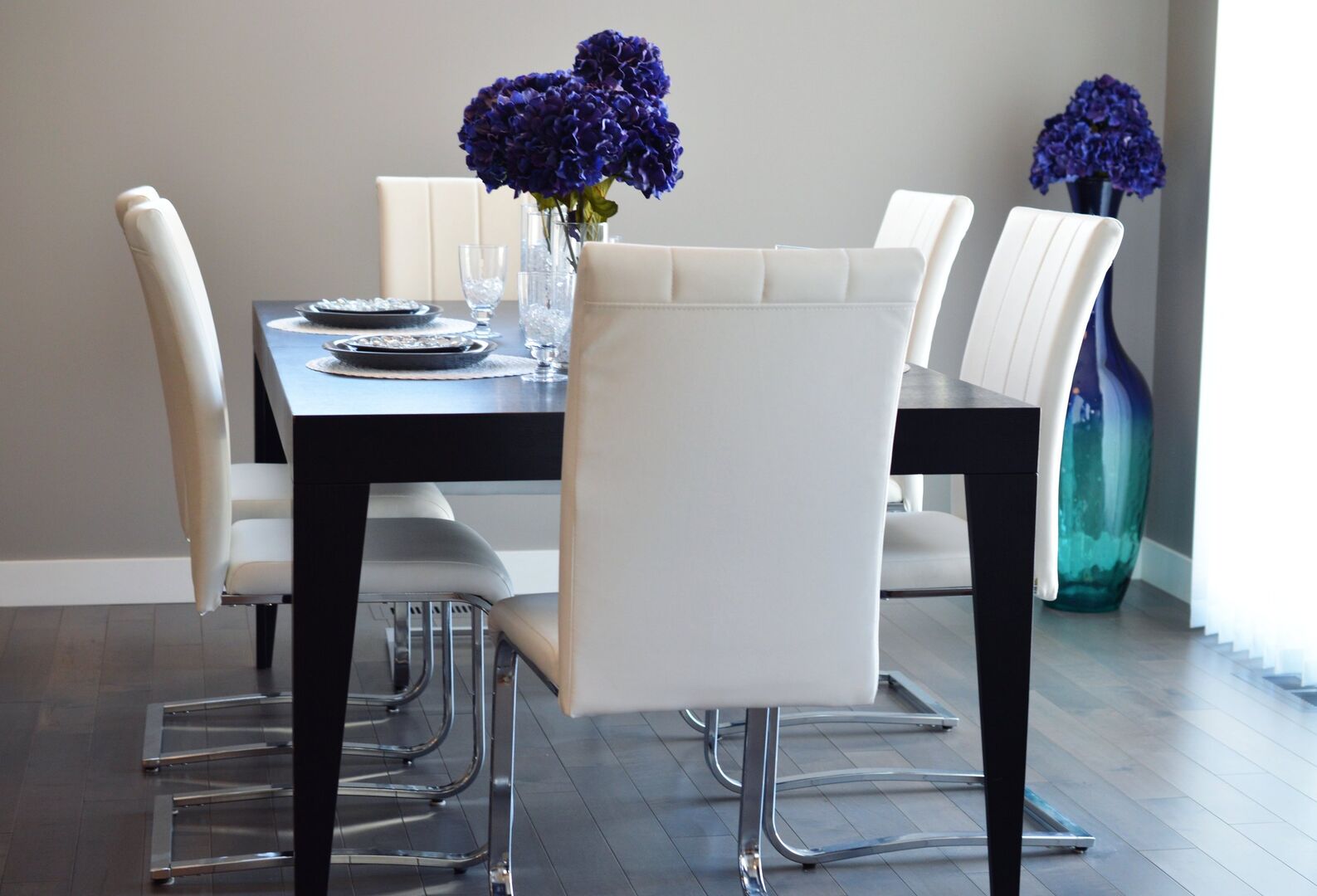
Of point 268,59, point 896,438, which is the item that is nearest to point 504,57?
point 268,59

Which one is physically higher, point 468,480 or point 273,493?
point 468,480

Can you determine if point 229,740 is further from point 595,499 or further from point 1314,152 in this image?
point 1314,152

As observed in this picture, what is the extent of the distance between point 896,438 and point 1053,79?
2.51 meters

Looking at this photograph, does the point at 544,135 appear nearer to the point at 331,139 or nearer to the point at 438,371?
the point at 438,371

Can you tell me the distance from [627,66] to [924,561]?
3.01ft

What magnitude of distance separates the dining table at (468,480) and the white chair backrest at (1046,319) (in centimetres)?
24

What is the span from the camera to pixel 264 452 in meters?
3.32

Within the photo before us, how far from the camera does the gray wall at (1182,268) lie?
406 cm

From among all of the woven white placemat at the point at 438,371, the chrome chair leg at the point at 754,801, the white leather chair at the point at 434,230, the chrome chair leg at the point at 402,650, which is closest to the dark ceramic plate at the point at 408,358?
the woven white placemat at the point at 438,371

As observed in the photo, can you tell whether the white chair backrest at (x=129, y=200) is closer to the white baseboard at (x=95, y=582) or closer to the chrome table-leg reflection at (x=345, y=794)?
the chrome table-leg reflection at (x=345, y=794)

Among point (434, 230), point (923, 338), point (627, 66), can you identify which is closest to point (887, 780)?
point (923, 338)

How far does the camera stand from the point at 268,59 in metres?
3.77

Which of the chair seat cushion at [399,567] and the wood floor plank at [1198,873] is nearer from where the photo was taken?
the chair seat cushion at [399,567]

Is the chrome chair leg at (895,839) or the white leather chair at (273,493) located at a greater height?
the white leather chair at (273,493)
